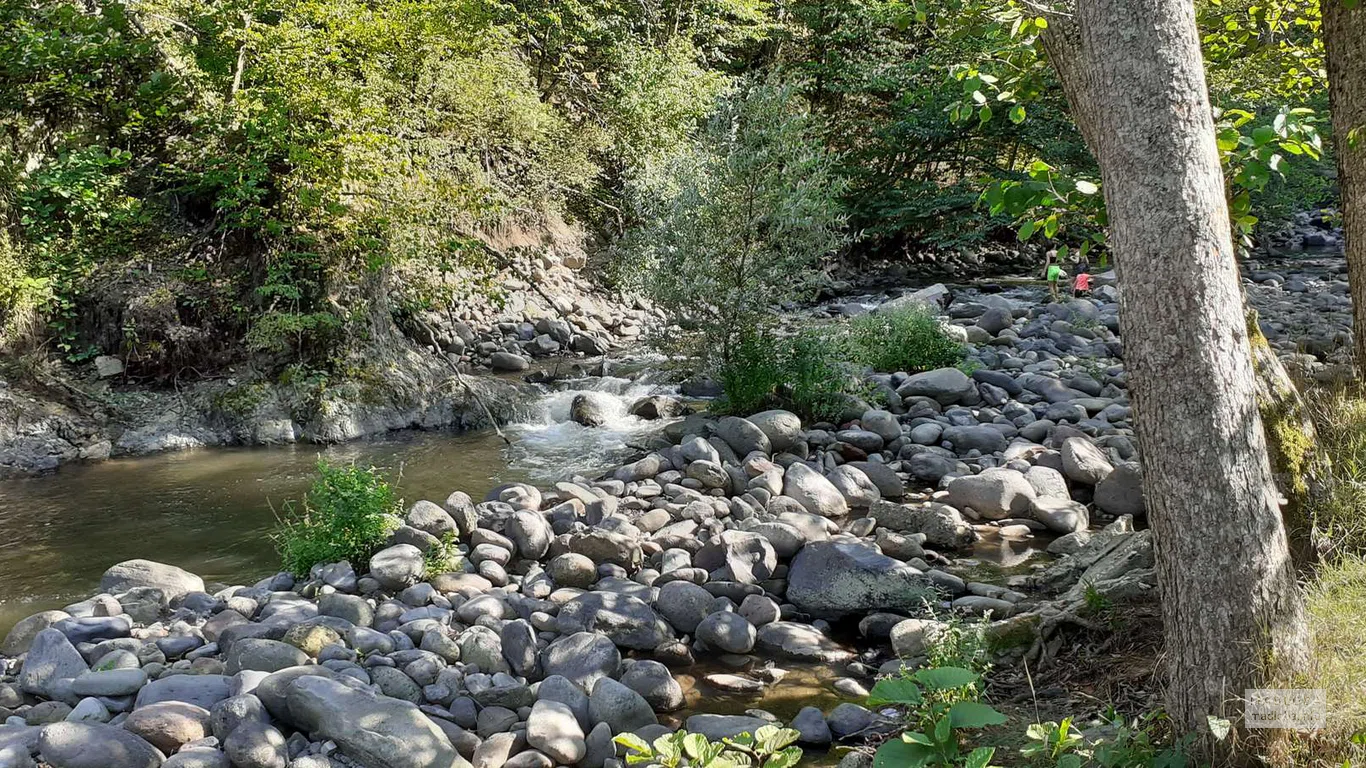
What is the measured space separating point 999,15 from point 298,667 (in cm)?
435

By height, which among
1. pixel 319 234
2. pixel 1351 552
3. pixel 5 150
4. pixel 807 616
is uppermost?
pixel 5 150

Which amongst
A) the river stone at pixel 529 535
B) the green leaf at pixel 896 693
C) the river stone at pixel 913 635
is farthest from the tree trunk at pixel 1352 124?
the river stone at pixel 529 535

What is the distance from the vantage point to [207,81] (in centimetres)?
1136

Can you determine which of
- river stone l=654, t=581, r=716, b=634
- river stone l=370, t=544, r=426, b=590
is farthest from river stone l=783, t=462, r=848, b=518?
river stone l=370, t=544, r=426, b=590

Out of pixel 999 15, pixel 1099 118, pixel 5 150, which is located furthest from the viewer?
pixel 5 150

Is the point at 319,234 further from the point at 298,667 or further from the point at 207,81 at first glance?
the point at 298,667

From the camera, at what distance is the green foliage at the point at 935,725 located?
9.26 feet

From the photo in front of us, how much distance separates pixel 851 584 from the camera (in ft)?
17.5

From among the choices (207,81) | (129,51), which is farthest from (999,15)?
(129,51)

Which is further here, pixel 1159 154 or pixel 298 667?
pixel 298 667

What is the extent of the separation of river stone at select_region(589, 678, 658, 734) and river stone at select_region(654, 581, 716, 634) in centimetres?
101

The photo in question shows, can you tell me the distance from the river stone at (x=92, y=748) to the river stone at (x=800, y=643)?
9.21 feet

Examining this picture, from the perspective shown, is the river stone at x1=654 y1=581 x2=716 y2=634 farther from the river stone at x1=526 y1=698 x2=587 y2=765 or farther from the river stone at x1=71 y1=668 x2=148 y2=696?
the river stone at x1=71 y1=668 x2=148 y2=696

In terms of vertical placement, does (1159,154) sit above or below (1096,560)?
above
